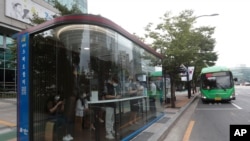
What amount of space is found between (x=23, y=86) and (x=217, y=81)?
742 inches

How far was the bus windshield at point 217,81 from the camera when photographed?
2141 cm

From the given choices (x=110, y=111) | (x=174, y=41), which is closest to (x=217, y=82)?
(x=174, y=41)

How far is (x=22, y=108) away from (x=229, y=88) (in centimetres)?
1892

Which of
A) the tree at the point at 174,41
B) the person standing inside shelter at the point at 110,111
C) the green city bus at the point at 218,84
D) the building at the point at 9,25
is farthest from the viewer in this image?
the building at the point at 9,25

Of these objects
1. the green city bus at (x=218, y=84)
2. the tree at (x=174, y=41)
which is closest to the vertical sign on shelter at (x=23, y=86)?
the tree at (x=174, y=41)

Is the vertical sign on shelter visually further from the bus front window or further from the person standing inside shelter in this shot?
the bus front window

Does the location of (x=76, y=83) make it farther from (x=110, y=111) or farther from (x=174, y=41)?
(x=174, y=41)

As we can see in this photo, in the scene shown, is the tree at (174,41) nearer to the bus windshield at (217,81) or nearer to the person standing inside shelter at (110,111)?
the bus windshield at (217,81)

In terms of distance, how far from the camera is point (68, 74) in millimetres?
6160

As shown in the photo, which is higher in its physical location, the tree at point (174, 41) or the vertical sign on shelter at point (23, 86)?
the tree at point (174, 41)

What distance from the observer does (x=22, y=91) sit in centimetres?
568

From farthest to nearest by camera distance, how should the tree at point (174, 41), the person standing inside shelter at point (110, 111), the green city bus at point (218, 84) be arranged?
the green city bus at point (218, 84) → the tree at point (174, 41) → the person standing inside shelter at point (110, 111)

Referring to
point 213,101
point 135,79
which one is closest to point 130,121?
point 135,79

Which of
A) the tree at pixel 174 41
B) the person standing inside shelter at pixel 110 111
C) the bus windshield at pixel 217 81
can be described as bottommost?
the person standing inside shelter at pixel 110 111
